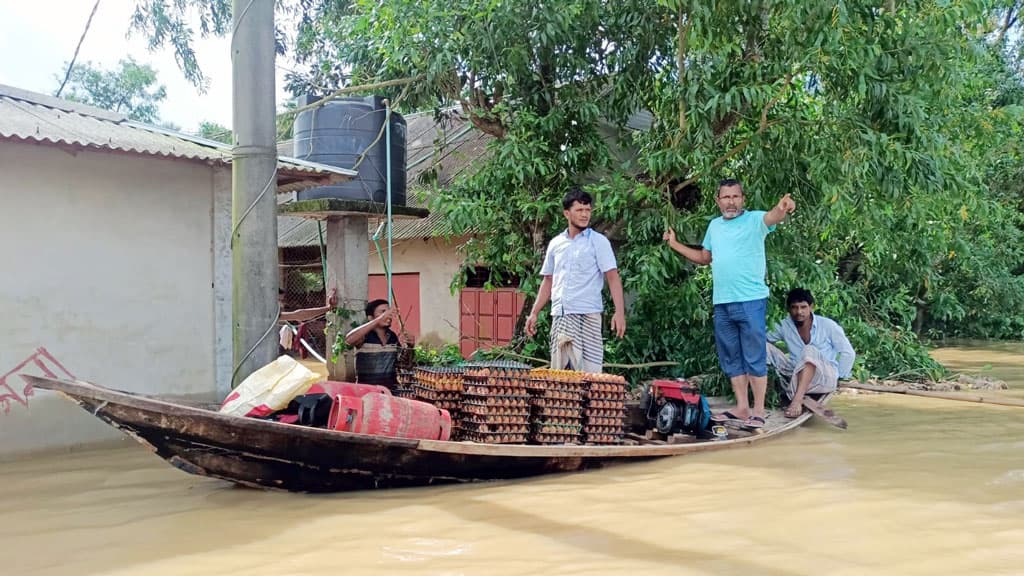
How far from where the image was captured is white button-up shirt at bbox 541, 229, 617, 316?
17.3ft

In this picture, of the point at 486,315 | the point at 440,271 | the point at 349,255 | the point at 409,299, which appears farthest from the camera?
the point at 409,299

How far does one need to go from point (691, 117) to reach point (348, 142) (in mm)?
3118

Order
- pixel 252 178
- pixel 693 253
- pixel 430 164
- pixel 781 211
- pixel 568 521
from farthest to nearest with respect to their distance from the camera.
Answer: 1. pixel 430 164
2. pixel 693 253
3. pixel 781 211
4. pixel 252 178
5. pixel 568 521

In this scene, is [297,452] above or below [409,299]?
below

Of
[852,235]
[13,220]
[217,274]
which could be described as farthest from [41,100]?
[852,235]

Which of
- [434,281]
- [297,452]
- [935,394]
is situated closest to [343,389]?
[297,452]

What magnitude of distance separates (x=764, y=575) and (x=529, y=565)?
898 mm

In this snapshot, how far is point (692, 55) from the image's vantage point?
6.57 meters

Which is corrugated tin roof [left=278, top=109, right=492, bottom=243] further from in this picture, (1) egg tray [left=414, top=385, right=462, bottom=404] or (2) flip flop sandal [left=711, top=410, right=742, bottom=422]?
(1) egg tray [left=414, top=385, right=462, bottom=404]

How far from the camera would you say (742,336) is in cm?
551

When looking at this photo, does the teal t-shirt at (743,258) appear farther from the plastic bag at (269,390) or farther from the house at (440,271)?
the house at (440,271)

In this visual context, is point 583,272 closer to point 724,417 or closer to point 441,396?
point 441,396

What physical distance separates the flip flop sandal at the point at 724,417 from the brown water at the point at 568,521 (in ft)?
1.77

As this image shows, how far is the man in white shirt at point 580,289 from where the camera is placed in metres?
5.25
